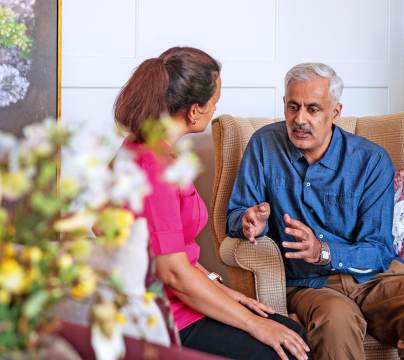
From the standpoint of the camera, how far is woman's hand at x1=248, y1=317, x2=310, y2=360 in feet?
6.94

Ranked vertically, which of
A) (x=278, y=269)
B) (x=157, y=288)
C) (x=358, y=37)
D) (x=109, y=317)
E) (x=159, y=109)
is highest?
(x=358, y=37)

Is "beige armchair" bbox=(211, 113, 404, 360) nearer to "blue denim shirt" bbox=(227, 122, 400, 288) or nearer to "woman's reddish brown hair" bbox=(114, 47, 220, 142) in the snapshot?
"blue denim shirt" bbox=(227, 122, 400, 288)

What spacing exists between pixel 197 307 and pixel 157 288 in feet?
2.09

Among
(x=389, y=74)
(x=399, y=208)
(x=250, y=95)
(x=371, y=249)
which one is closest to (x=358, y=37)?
(x=389, y=74)

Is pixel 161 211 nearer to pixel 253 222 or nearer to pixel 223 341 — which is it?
pixel 223 341

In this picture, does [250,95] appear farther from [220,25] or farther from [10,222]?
[10,222]

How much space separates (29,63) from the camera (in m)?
3.14

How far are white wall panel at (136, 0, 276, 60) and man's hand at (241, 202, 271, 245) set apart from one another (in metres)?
1.11

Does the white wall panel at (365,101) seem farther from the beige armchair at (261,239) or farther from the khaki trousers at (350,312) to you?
the khaki trousers at (350,312)

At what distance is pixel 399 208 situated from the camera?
294cm

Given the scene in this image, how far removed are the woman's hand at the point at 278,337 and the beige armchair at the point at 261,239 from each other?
0.44m

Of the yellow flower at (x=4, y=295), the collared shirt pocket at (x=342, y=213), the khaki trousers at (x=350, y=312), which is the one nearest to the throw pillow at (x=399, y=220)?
the khaki trousers at (x=350, y=312)

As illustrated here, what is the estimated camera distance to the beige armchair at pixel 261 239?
262 centimetres

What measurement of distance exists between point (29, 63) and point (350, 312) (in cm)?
156
